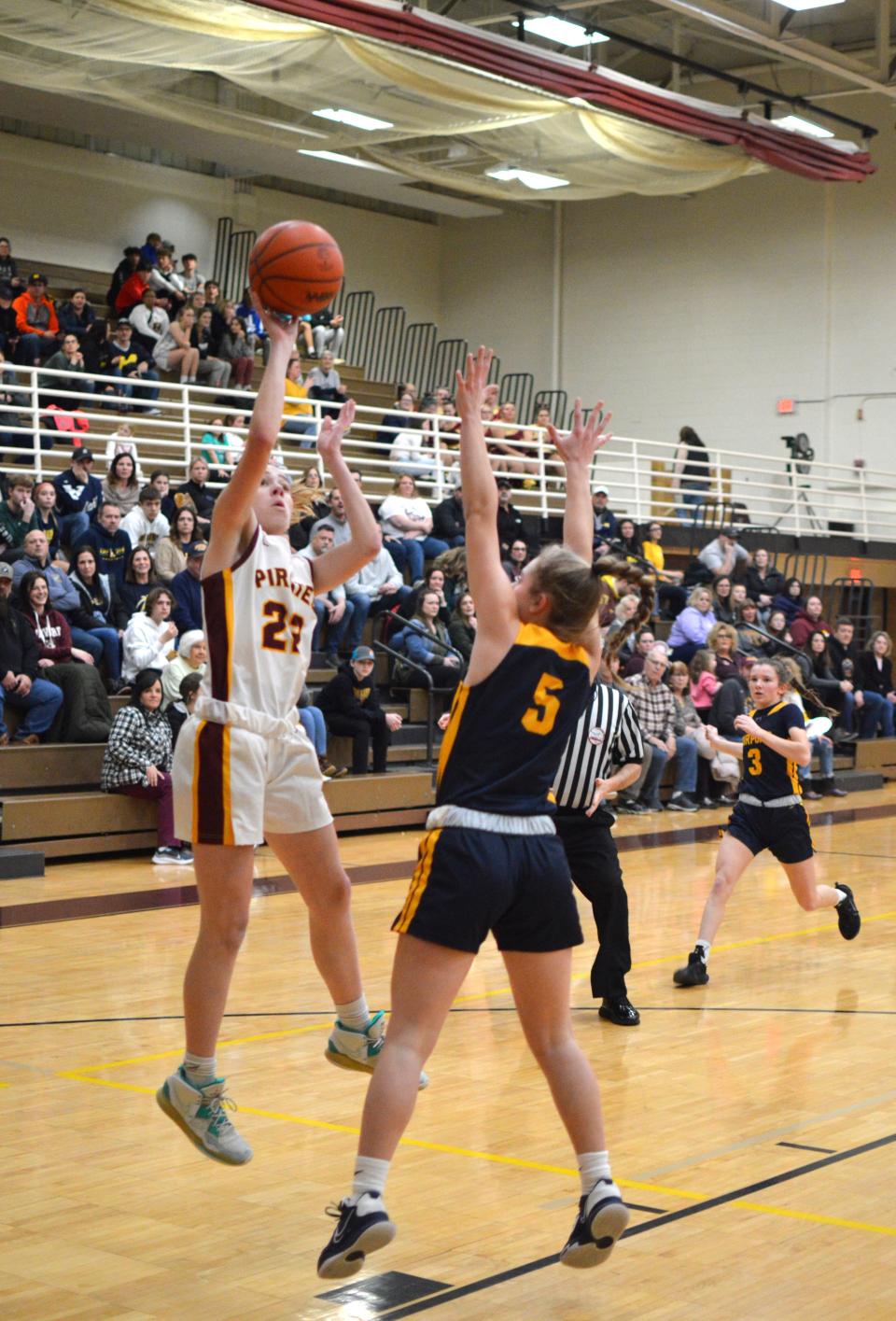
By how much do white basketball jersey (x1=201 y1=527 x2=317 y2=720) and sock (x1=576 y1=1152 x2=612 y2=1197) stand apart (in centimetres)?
136

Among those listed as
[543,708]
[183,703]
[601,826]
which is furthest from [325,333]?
[543,708]

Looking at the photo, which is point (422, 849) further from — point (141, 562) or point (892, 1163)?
point (141, 562)

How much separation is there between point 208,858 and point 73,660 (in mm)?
7675

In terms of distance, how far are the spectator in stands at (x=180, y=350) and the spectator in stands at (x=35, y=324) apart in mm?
1147

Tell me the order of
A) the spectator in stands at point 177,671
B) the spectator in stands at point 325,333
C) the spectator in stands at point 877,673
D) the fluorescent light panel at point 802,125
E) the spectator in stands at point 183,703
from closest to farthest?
1. the spectator in stands at point 183,703
2. the spectator in stands at point 177,671
3. the spectator in stands at point 877,673
4. the spectator in stands at point 325,333
5. the fluorescent light panel at point 802,125

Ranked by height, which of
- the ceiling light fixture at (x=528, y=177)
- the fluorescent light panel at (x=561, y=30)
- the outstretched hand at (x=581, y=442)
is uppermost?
the fluorescent light panel at (x=561, y=30)

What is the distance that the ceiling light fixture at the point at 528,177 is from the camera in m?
18.0

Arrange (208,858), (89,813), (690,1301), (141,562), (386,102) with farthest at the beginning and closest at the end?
(386,102), (141,562), (89,813), (208,858), (690,1301)

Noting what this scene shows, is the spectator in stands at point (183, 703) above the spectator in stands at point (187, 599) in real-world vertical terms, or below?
below

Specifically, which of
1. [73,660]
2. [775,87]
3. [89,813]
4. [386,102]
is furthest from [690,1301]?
[775,87]

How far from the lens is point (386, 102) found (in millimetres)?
14961

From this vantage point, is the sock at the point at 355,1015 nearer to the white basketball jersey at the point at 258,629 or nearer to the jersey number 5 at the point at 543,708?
the white basketball jersey at the point at 258,629

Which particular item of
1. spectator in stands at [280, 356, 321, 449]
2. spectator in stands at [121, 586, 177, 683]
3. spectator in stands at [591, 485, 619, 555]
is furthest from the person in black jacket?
spectator in stands at [280, 356, 321, 449]

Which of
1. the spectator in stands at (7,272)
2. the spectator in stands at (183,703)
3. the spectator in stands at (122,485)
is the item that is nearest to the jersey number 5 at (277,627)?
the spectator in stands at (183,703)
